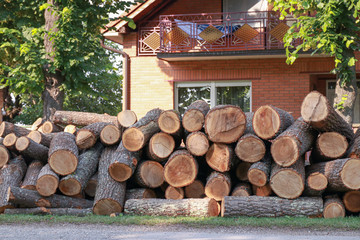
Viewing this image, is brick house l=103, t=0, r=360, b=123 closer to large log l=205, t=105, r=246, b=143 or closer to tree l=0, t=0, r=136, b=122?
tree l=0, t=0, r=136, b=122

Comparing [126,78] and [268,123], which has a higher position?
[126,78]

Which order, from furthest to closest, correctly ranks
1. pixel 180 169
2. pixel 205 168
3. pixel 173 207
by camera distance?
pixel 205 168 → pixel 180 169 → pixel 173 207

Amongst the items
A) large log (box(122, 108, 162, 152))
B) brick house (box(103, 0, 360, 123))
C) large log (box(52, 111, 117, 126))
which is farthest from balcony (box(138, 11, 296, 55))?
large log (box(122, 108, 162, 152))

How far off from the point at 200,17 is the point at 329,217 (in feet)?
33.0

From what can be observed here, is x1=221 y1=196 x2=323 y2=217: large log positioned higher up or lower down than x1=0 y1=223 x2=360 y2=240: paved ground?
higher up

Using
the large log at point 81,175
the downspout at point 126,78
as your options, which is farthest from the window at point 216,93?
the large log at point 81,175

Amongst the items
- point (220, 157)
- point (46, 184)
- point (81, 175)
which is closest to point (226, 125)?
point (220, 157)

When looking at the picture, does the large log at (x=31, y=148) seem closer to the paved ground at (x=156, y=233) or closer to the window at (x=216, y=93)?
the paved ground at (x=156, y=233)

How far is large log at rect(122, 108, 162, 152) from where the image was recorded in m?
8.28

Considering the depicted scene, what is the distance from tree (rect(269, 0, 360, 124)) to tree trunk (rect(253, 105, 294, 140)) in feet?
11.3

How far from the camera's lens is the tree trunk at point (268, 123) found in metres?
7.79

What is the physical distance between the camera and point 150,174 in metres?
8.36

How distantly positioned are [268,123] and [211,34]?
760 cm

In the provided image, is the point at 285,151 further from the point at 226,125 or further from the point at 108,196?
the point at 108,196
